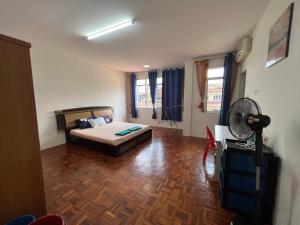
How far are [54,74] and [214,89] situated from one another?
15.5ft

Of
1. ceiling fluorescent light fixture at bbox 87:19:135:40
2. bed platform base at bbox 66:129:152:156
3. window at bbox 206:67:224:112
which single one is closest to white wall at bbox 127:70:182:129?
bed platform base at bbox 66:129:152:156

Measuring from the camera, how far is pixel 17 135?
1070 mm

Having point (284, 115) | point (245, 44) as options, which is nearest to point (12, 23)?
point (284, 115)

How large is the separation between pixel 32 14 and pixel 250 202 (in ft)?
12.2

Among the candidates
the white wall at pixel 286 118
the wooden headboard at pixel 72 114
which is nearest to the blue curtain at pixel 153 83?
the wooden headboard at pixel 72 114

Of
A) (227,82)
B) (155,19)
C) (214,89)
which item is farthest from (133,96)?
(155,19)

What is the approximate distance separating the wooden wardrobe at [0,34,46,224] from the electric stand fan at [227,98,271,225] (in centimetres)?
185

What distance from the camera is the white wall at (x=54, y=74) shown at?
7.86ft

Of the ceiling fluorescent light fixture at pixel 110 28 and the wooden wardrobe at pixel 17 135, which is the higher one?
the ceiling fluorescent light fixture at pixel 110 28

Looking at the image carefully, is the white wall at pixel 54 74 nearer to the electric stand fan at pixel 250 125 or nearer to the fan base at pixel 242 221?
the electric stand fan at pixel 250 125

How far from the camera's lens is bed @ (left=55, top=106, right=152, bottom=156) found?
3.23 m

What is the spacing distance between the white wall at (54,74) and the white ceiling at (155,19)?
0.42 meters

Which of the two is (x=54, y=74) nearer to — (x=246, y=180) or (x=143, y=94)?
(x=143, y=94)

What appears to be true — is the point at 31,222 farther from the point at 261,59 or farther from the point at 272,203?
the point at 261,59
